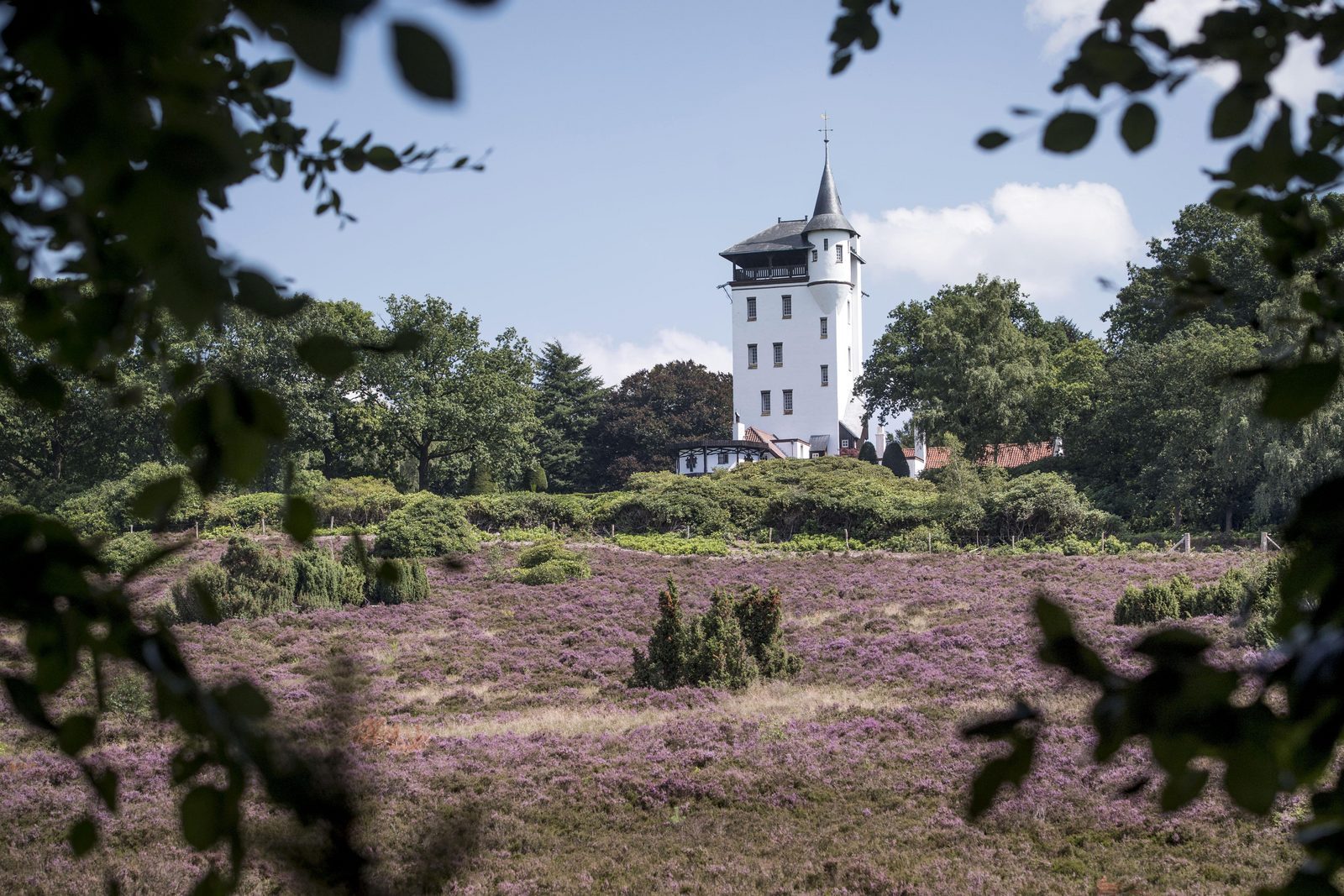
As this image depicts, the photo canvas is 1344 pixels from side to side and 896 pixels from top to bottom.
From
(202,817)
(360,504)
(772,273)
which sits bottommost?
(202,817)

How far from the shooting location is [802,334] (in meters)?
60.1

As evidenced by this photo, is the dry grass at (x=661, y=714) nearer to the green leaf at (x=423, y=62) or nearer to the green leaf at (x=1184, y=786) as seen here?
the green leaf at (x=1184, y=786)

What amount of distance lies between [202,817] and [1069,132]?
3.89 feet

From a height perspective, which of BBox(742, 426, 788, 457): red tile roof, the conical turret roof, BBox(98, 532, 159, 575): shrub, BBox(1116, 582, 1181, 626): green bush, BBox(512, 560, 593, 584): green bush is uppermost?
the conical turret roof

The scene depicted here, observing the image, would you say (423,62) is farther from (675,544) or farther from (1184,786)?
(675,544)

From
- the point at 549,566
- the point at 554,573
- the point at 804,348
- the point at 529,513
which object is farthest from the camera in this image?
the point at 804,348

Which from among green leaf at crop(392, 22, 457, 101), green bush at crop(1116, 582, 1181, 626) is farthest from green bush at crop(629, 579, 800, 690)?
green leaf at crop(392, 22, 457, 101)

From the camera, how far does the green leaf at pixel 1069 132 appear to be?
1.32 m

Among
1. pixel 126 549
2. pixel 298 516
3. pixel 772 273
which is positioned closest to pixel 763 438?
pixel 772 273

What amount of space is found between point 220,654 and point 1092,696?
1156cm

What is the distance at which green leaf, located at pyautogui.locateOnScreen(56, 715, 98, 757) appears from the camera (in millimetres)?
1258

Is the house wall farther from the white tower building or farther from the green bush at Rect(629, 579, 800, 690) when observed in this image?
the green bush at Rect(629, 579, 800, 690)

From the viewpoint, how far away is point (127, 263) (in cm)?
155

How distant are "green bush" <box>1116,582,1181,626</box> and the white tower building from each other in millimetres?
41450
